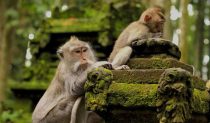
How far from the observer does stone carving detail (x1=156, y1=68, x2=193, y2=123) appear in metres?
4.43

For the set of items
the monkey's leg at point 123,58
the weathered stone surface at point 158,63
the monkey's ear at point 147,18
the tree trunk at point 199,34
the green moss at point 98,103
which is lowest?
the green moss at point 98,103

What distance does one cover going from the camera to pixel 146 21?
7188mm

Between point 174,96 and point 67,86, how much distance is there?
5.43ft

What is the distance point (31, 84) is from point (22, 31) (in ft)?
13.0

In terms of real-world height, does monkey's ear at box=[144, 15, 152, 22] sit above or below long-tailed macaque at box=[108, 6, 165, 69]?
above

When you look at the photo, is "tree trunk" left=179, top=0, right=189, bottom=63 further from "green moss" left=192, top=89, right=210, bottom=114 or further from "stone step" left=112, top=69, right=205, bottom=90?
"stone step" left=112, top=69, right=205, bottom=90

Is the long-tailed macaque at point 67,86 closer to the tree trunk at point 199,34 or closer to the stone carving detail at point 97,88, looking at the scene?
the stone carving detail at point 97,88

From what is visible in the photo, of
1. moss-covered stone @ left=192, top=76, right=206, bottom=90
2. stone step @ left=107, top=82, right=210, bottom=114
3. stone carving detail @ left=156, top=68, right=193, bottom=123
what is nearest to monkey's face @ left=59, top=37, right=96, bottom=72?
stone step @ left=107, top=82, right=210, bottom=114

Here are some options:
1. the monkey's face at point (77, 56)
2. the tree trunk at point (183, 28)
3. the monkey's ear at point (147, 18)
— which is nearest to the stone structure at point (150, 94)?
the monkey's face at point (77, 56)

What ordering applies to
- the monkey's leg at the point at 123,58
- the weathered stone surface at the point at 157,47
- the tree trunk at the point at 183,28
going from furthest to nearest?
the tree trunk at the point at 183,28
the monkey's leg at the point at 123,58
the weathered stone surface at the point at 157,47

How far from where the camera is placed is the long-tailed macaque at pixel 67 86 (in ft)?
18.5

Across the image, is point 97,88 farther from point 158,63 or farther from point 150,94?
point 158,63

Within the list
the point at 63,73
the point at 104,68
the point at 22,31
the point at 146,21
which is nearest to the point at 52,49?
the point at 22,31

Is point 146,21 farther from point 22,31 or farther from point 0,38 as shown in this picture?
point 22,31
